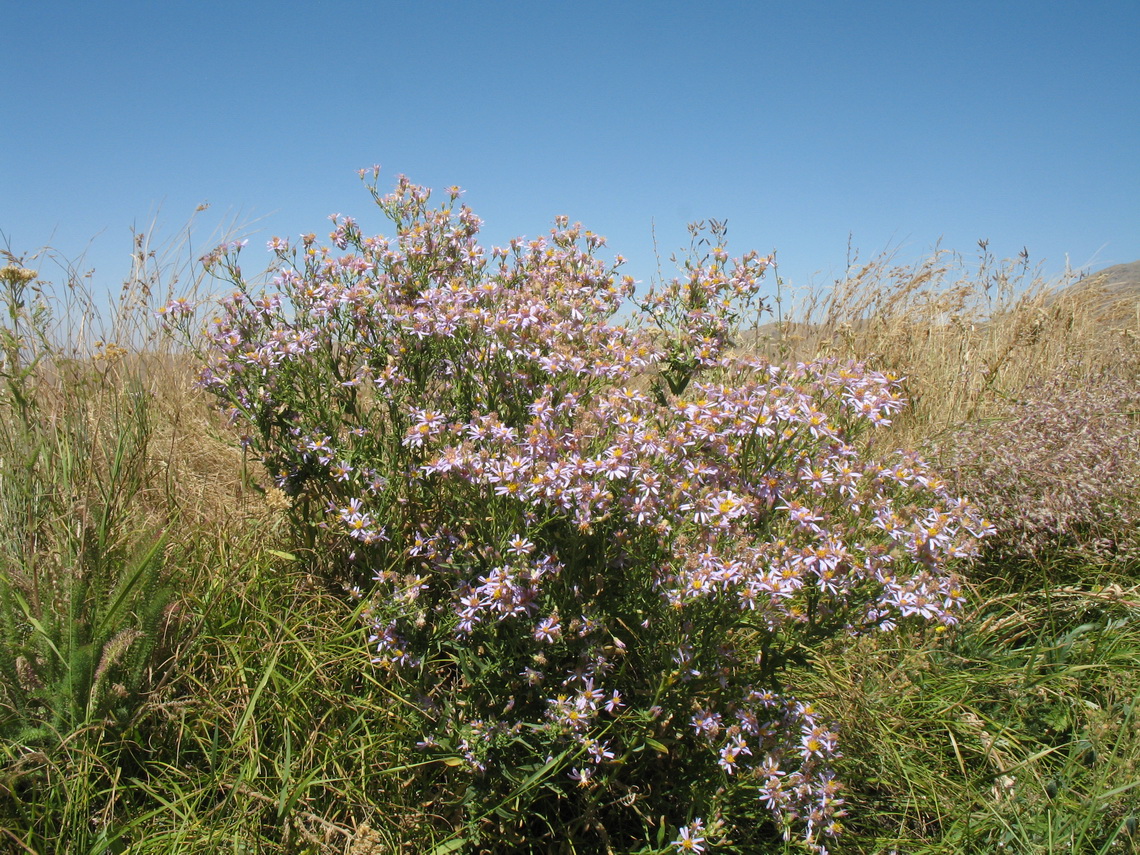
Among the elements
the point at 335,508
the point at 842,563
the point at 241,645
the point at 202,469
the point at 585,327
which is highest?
the point at 202,469

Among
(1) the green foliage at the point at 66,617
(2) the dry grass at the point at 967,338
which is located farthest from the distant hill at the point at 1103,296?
(1) the green foliage at the point at 66,617

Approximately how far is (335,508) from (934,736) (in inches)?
82.1

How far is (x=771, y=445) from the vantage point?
2057 millimetres

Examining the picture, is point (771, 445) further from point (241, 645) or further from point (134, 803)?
point (134, 803)

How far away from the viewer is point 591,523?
1756 millimetres

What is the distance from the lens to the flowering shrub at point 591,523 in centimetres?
176

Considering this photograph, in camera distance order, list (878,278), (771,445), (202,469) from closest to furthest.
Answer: (771,445)
(202,469)
(878,278)

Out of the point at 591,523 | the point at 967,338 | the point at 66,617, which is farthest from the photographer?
the point at 967,338

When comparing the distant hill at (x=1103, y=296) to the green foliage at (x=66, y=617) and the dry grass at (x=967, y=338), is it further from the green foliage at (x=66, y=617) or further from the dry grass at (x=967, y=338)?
the green foliage at (x=66, y=617)

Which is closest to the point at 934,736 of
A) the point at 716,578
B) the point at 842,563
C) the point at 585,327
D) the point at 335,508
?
the point at 842,563

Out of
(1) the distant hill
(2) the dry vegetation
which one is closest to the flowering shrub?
(2) the dry vegetation

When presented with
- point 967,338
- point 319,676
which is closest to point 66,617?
point 319,676

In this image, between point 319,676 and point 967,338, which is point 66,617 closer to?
point 319,676

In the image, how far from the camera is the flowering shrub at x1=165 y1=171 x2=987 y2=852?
1.76 metres
